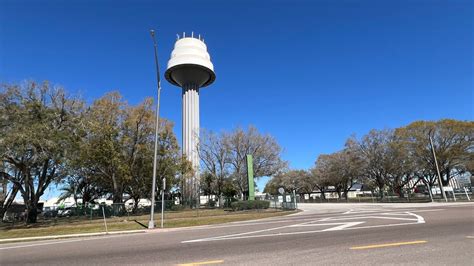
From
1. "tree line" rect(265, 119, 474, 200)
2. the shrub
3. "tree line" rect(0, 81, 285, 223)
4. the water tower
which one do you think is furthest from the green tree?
"tree line" rect(265, 119, 474, 200)

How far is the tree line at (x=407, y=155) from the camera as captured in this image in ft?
155

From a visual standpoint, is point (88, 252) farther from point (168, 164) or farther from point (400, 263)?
point (168, 164)

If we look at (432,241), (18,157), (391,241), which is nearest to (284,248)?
(391,241)

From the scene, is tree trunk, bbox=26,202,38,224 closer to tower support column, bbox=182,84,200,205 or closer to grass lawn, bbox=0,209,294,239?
grass lawn, bbox=0,209,294,239

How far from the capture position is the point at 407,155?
50656 millimetres

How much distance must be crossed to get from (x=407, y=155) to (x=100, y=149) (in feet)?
146

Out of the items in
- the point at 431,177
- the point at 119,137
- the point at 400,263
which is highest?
the point at 119,137

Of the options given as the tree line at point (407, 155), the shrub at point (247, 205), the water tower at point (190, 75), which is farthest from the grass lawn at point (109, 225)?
the tree line at point (407, 155)

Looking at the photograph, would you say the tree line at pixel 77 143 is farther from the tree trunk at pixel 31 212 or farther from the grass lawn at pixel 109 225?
the grass lawn at pixel 109 225

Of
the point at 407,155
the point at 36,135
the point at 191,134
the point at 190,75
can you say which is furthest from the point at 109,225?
the point at 407,155

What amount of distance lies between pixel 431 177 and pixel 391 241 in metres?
54.6

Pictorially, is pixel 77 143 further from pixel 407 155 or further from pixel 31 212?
pixel 407 155

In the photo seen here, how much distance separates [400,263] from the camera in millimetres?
6469

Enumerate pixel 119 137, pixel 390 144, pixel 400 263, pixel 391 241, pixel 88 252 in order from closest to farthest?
pixel 400 263
pixel 391 241
pixel 88 252
pixel 119 137
pixel 390 144
